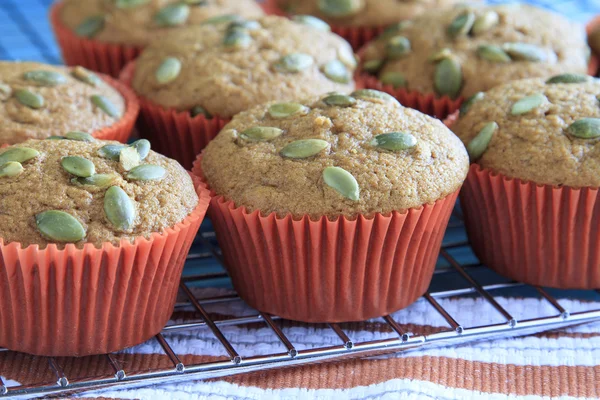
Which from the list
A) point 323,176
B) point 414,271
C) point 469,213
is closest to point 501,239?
point 469,213

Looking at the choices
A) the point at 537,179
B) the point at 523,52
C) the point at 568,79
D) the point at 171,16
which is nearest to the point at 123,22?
the point at 171,16

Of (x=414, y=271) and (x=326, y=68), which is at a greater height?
(x=326, y=68)

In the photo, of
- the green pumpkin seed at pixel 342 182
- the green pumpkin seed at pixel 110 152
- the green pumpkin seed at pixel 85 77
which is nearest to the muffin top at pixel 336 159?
the green pumpkin seed at pixel 342 182

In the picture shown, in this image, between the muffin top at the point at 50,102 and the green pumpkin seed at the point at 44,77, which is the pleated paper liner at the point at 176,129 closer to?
the muffin top at the point at 50,102

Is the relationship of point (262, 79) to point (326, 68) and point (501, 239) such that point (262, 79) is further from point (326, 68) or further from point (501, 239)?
point (501, 239)

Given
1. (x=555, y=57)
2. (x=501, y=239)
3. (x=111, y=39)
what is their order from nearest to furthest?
(x=501, y=239) < (x=555, y=57) < (x=111, y=39)

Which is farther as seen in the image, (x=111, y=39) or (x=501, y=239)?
(x=111, y=39)

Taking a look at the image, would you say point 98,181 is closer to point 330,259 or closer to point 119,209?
point 119,209
